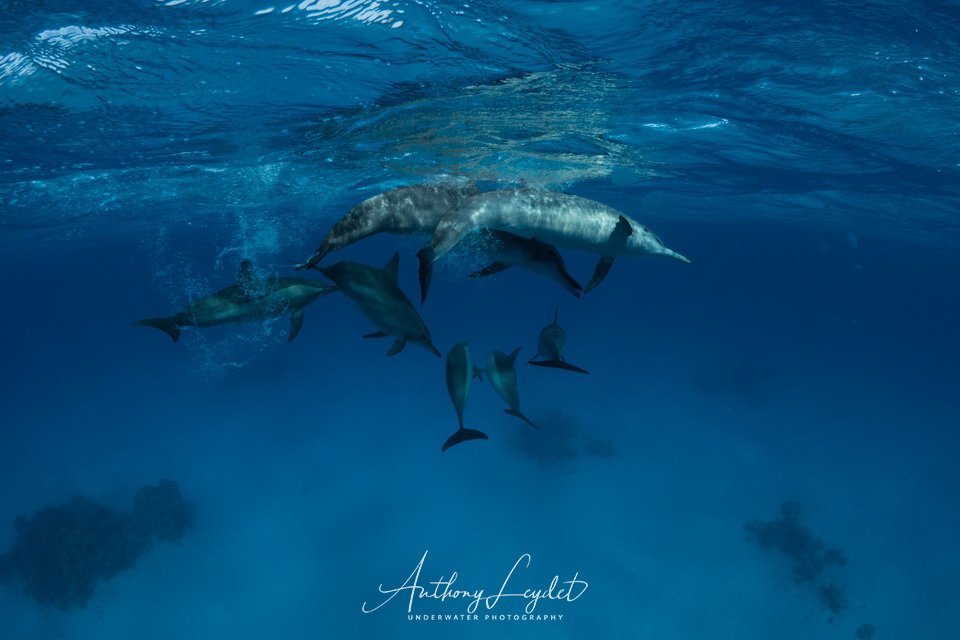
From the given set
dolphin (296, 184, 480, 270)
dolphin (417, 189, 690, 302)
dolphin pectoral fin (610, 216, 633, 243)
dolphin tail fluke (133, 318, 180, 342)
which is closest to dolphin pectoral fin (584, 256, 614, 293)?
dolphin (417, 189, 690, 302)

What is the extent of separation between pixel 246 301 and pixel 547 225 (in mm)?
2559

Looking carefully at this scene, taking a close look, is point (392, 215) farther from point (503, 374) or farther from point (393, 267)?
point (503, 374)

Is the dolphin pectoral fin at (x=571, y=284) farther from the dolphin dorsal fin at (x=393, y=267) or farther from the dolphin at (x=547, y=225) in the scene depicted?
the dolphin dorsal fin at (x=393, y=267)

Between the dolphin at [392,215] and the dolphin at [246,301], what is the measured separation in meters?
0.90

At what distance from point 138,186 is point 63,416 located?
79.3 feet

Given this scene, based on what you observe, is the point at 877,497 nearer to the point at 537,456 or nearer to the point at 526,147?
the point at 537,456

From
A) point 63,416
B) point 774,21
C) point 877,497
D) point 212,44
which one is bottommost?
point 63,416

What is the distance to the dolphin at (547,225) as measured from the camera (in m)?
3.55

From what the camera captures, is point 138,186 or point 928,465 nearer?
point 138,186

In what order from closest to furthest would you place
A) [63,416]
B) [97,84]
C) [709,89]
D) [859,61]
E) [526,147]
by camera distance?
[859,61]
[97,84]
[709,89]
[526,147]
[63,416]

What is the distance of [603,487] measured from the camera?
2269 cm

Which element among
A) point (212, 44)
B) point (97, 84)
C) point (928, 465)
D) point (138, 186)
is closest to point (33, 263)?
point (138, 186)

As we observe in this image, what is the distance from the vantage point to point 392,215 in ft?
12.3

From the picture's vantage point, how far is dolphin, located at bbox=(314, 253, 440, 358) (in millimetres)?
4281
